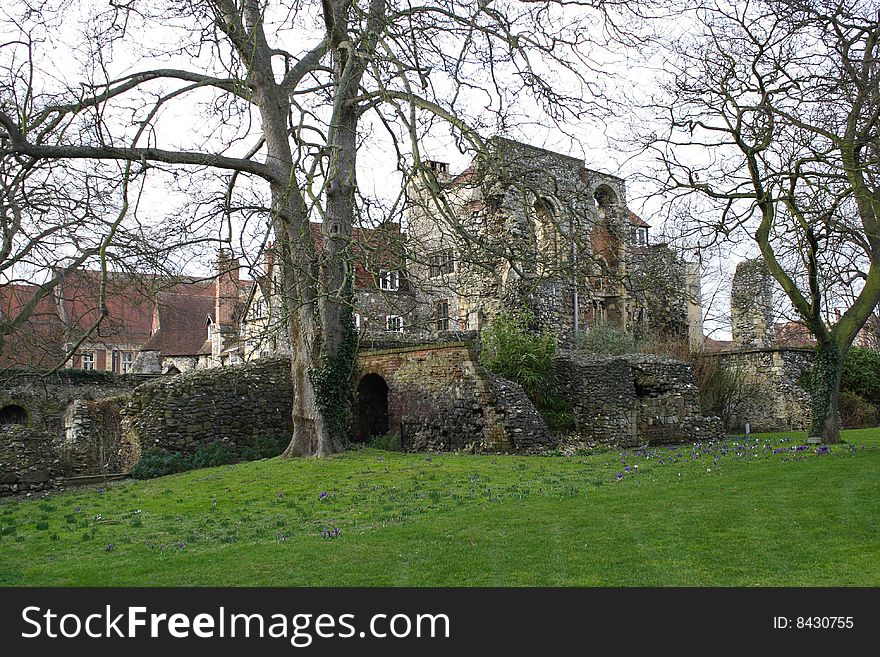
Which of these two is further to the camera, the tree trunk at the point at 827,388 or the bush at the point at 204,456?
the bush at the point at 204,456

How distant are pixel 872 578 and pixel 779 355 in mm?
20294

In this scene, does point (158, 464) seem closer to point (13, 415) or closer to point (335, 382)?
point (335, 382)

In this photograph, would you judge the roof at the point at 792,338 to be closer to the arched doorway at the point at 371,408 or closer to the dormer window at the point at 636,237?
the arched doorway at the point at 371,408

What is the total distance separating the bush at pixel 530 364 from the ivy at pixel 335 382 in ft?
14.0

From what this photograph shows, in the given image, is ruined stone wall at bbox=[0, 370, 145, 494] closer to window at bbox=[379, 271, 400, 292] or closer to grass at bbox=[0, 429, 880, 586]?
grass at bbox=[0, 429, 880, 586]

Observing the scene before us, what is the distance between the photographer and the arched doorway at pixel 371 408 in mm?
21062

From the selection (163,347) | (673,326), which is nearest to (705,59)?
(673,326)

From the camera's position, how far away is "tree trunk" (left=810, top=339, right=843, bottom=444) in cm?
1534

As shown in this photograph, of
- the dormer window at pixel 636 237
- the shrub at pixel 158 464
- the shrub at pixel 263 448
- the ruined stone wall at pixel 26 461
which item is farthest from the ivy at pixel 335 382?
the dormer window at pixel 636 237

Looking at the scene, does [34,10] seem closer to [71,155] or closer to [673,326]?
[71,155]

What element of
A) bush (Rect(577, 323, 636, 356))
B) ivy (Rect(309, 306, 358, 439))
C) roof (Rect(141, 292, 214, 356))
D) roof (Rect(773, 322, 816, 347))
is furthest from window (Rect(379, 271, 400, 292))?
roof (Rect(141, 292, 214, 356))

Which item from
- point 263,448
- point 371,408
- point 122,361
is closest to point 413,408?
point 371,408
